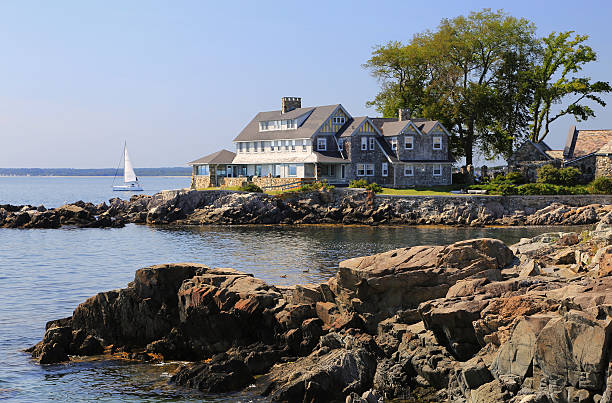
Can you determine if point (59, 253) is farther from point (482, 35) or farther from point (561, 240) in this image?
point (482, 35)

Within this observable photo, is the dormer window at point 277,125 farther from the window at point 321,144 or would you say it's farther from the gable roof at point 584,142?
the gable roof at point 584,142

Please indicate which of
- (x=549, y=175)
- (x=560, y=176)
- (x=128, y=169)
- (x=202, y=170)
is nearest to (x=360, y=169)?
(x=549, y=175)

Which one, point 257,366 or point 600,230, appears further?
point 600,230

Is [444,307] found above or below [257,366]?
above

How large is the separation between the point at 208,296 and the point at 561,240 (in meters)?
15.2

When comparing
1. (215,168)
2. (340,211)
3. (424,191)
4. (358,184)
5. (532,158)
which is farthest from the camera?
(215,168)

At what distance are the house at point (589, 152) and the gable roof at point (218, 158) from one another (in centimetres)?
4127

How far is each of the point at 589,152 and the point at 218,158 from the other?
1781 inches

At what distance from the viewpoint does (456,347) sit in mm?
20266

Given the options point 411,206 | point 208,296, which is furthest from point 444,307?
point 411,206

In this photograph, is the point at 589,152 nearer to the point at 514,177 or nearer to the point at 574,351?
the point at 514,177

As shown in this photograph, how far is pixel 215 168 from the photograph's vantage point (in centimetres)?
9188

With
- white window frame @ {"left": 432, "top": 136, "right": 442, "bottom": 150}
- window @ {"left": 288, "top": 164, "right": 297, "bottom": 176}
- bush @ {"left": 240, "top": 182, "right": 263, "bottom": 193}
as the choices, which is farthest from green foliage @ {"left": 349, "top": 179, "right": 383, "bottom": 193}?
white window frame @ {"left": 432, "top": 136, "right": 442, "bottom": 150}

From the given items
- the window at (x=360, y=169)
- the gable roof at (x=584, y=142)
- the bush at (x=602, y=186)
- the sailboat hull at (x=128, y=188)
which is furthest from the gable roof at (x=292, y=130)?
the sailboat hull at (x=128, y=188)
